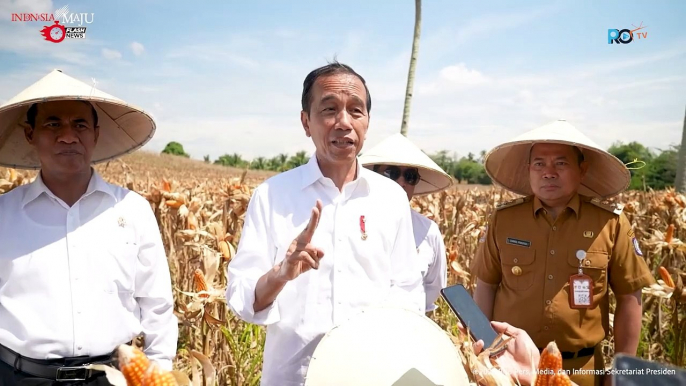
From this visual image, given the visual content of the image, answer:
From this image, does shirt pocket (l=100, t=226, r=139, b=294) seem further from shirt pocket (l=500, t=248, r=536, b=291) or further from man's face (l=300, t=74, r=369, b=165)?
shirt pocket (l=500, t=248, r=536, b=291)

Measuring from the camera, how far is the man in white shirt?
1735 millimetres

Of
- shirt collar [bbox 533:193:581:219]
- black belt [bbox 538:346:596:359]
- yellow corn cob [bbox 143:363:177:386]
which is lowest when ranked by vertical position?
black belt [bbox 538:346:596:359]

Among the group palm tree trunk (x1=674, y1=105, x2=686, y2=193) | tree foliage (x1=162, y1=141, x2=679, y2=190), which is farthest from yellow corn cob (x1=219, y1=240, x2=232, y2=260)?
tree foliage (x1=162, y1=141, x2=679, y2=190)

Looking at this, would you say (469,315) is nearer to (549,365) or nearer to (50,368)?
(549,365)

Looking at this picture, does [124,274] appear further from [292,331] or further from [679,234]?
[679,234]

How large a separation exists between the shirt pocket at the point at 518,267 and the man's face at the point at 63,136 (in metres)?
1.98

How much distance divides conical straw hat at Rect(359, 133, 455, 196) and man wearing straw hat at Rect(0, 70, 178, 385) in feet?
4.90

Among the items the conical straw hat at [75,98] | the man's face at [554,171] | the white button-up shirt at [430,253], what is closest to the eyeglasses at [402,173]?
the white button-up shirt at [430,253]

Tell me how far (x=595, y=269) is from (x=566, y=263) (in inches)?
4.9

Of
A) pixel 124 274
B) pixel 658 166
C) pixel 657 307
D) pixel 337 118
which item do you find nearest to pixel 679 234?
pixel 657 307

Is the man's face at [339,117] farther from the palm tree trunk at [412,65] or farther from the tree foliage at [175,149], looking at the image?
the tree foliage at [175,149]

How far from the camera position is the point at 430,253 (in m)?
3.04

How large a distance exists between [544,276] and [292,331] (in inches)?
49.9

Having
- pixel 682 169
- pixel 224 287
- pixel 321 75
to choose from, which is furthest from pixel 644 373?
pixel 682 169
